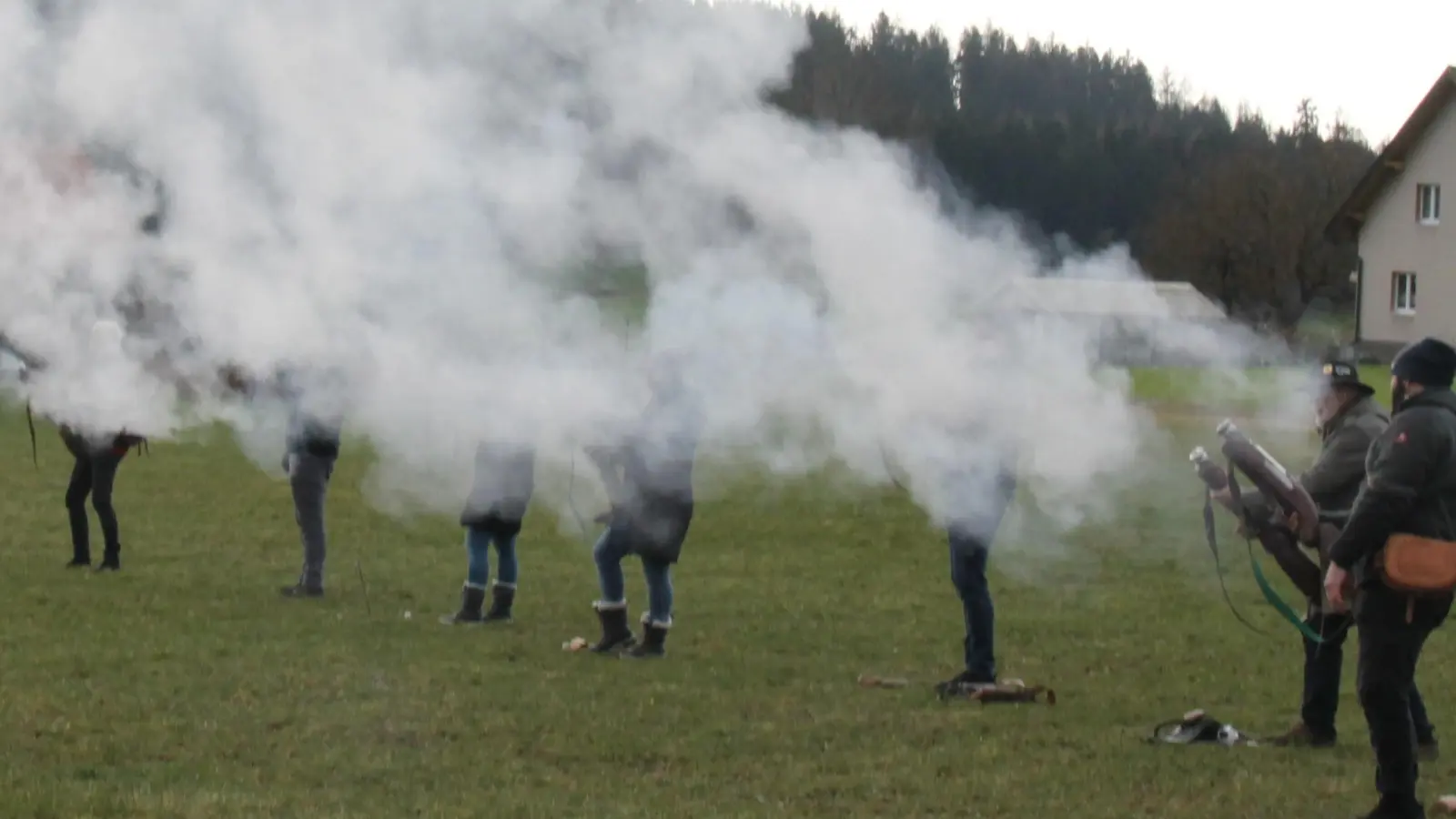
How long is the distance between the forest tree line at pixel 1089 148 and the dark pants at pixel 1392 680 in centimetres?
609

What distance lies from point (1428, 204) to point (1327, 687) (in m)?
54.6

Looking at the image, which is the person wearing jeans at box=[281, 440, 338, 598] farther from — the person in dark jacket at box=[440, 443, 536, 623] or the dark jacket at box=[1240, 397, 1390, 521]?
the dark jacket at box=[1240, 397, 1390, 521]

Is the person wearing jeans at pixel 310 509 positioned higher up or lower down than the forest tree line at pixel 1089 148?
lower down

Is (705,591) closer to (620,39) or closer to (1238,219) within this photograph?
(620,39)

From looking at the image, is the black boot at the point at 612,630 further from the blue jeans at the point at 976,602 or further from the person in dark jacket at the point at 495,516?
the blue jeans at the point at 976,602

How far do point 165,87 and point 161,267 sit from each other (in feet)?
5.85

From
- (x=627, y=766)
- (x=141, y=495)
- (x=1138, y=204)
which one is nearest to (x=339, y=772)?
(x=627, y=766)

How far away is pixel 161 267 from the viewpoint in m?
13.2

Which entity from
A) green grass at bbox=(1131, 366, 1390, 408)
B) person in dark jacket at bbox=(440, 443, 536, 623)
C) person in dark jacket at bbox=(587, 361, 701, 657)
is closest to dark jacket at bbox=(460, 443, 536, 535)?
person in dark jacket at bbox=(440, 443, 536, 623)

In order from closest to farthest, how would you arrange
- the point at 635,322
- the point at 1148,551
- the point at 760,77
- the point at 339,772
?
the point at 339,772, the point at 760,77, the point at 635,322, the point at 1148,551

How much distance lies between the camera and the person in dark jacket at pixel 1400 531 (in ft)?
24.8

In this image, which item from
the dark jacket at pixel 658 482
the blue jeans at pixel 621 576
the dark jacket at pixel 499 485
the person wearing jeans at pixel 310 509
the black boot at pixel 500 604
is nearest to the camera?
the dark jacket at pixel 658 482

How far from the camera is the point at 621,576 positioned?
11727mm

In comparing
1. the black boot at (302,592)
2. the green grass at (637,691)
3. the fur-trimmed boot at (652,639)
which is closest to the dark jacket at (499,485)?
the green grass at (637,691)
